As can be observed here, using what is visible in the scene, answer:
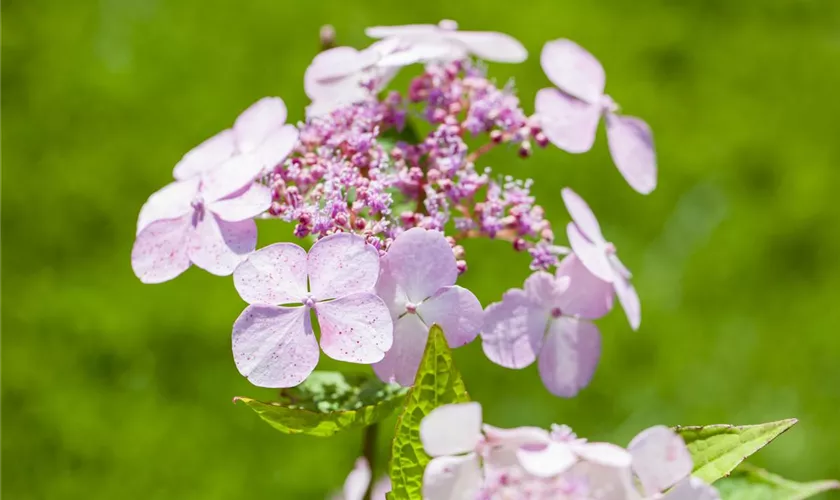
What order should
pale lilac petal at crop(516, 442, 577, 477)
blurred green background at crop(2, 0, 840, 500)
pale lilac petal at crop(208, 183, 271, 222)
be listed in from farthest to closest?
blurred green background at crop(2, 0, 840, 500)
pale lilac petal at crop(208, 183, 271, 222)
pale lilac petal at crop(516, 442, 577, 477)

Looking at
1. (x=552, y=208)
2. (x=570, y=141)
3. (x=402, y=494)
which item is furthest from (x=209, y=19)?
(x=402, y=494)

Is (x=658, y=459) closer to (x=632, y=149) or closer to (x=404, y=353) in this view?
(x=404, y=353)

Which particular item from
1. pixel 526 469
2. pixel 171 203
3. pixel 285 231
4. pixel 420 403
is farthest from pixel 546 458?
pixel 285 231

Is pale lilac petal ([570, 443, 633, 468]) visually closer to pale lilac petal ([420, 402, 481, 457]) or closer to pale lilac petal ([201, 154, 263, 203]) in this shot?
pale lilac petal ([420, 402, 481, 457])

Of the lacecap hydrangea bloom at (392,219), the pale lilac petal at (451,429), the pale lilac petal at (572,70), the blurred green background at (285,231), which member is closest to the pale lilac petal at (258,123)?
the lacecap hydrangea bloom at (392,219)

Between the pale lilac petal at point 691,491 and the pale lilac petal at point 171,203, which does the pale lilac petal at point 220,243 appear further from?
the pale lilac petal at point 691,491

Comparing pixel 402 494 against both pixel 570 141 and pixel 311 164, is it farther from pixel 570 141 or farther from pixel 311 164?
pixel 570 141

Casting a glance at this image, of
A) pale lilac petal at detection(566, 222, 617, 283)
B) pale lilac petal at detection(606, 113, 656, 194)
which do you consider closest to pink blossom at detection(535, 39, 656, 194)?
pale lilac petal at detection(606, 113, 656, 194)
